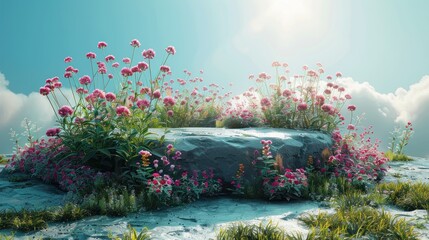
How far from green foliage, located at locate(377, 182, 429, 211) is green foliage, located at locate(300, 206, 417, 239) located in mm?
1218

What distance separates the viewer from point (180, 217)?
215 inches

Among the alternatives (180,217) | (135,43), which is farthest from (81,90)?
(180,217)

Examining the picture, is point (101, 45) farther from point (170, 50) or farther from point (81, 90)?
point (170, 50)

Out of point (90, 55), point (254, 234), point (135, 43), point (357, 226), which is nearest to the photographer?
point (254, 234)

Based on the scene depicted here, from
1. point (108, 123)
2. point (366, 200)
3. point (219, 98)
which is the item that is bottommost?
point (366, 200)

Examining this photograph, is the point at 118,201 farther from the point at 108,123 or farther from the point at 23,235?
the point at 108,123

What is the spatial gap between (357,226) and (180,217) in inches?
86.5

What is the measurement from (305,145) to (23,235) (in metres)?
5.22

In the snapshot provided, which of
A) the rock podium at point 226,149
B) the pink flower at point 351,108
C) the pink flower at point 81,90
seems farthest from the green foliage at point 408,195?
the pink flower at point 81,90

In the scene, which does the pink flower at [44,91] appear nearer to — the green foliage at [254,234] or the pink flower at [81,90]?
the pink flower at [81,90]

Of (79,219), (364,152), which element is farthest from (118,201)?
(364,152)

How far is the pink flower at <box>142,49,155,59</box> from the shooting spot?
6.92 meters

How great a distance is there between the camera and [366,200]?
626cm

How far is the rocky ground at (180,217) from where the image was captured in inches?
182
